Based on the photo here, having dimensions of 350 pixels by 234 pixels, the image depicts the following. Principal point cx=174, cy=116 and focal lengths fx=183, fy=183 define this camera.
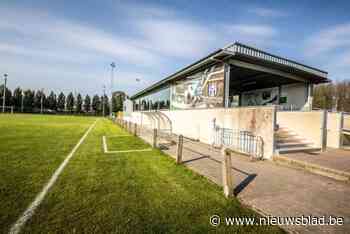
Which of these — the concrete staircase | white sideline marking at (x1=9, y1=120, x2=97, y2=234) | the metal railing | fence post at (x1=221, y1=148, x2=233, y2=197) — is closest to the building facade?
the metal railing

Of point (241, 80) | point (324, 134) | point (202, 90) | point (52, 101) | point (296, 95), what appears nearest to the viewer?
point (324, 134)

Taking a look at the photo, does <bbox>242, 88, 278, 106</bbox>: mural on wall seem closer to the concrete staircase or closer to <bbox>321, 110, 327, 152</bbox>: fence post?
the concrete staircase

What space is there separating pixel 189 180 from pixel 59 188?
2755mm

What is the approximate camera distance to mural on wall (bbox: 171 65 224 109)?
34.6 feet

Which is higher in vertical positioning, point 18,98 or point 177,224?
point 18,98

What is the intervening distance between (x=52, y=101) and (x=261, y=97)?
282 ft

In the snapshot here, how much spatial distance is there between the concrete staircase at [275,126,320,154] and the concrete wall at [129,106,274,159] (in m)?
0.85

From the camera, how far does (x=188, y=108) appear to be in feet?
44.2

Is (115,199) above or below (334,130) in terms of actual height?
below

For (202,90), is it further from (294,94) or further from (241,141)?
(294,94)

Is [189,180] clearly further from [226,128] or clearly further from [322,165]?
[226,128]

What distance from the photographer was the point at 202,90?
12062 millimetres

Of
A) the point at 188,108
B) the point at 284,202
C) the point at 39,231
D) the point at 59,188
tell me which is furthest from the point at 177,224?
the point at 188,108

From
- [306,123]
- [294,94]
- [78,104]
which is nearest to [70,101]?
[78,104]
